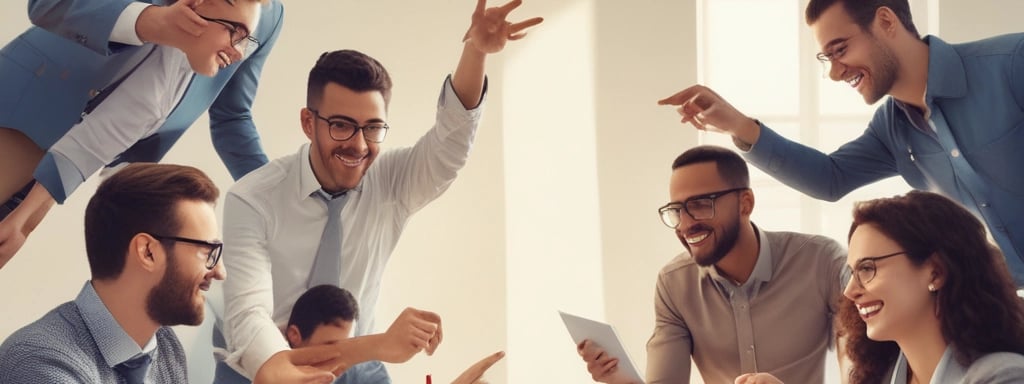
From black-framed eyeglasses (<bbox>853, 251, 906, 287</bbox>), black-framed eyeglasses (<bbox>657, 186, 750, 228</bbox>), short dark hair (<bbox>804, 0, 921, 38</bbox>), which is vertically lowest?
black-framed eyeglasses (<bbox>853, 251, 906, 287</bbox>)

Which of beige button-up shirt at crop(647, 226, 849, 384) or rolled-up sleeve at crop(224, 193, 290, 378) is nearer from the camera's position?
rolled-up sleeve at crop(224, 193, 290, 378)

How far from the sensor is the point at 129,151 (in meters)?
2.72

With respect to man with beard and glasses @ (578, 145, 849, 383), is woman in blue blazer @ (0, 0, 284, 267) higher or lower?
higher

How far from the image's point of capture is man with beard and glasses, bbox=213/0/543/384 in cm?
274

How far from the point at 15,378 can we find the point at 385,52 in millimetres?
1821

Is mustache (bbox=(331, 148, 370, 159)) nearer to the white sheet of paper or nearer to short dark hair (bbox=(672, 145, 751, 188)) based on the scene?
the white sheet of paper

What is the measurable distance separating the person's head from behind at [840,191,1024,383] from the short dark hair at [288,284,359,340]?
1189 millimetres

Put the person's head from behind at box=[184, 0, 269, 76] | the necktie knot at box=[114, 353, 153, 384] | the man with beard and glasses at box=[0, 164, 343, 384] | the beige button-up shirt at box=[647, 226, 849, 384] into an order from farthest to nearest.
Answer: the beige button-up shirt at box=[647, 226, 849, 384]
the person's head from behind at box=[184, 0, 269, 76]
the necktie knot at box=[114, 353, 153, 384]
the man with beard and glasses at box=[0, 164, 343, 384]

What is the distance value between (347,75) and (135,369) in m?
0.94

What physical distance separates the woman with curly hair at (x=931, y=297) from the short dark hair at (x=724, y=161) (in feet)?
2.67

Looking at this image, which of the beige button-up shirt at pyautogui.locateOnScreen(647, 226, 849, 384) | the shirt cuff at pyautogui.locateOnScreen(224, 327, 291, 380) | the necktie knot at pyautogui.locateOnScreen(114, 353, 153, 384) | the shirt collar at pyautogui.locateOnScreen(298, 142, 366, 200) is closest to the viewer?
the necktie knot at pyautogui.locateOnScreen(114, 353, 153, 384)

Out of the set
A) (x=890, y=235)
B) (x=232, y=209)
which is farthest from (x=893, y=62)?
(x=232, y=209)

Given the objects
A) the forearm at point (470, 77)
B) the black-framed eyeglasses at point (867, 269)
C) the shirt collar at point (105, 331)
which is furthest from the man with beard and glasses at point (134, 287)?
the black-framed eyeglasses at point (867, 269)

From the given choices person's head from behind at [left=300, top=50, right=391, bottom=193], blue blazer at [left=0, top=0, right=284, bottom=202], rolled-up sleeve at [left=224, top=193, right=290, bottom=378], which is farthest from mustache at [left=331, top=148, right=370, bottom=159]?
blue blazer at [left=0, top=0, right=284, bottom=202]
